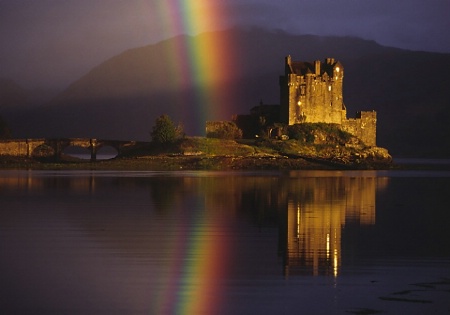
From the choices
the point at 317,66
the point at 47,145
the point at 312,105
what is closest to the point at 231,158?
the point at 312,105

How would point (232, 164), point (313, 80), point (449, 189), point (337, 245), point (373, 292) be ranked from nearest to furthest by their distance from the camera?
point (373, 292), point (337, 245), point (449, 189), point (232, 164), point (313, 80)

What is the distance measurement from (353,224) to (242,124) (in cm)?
8498

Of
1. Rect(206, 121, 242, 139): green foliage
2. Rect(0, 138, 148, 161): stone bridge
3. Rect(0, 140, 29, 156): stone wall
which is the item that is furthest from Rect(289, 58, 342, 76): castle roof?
Rect(0, 140, 29, 156): stone wall

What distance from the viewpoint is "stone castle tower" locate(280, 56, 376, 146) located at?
110 m

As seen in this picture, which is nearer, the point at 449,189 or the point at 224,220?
the point at 224,220

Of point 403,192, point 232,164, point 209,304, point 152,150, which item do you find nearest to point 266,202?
point 403,192

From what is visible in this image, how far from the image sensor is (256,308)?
1525cm

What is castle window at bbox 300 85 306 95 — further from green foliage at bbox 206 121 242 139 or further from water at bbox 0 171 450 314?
water at bbox 0 171 450 314

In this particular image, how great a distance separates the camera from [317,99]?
111188mm

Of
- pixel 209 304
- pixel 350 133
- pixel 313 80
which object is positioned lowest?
pixel 209 304

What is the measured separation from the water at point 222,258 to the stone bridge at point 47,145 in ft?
240

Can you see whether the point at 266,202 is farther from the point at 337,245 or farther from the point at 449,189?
the point at 449,189

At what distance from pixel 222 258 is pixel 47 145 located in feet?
320

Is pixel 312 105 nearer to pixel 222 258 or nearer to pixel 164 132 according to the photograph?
pixel 164 132
